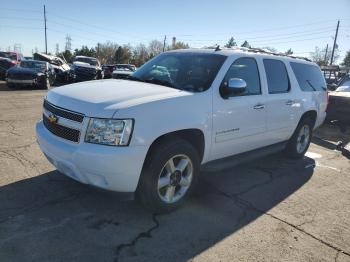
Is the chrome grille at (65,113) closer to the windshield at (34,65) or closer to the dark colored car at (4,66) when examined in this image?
the windshield at (34,65)

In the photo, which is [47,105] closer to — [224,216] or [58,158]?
[58,158]

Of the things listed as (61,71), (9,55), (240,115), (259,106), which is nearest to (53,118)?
(240,115)

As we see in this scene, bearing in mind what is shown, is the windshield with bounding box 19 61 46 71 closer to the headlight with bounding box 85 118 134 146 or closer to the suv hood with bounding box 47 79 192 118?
the suv hood with bounding box 47 79 192 118

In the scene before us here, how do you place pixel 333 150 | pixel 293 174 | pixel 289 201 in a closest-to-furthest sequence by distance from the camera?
pixel 289 201 < pixel 293 174 < pixel 333 150

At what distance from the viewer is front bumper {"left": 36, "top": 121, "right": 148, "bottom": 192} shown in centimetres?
336

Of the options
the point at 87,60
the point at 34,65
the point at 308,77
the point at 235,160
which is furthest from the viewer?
the point at 87,60

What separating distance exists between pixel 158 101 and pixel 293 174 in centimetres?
328

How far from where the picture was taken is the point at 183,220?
3943 mm

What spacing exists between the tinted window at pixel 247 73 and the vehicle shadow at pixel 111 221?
1404 mm

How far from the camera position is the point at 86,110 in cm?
348

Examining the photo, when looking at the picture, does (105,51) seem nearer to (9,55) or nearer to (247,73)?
Answer: (9,55)

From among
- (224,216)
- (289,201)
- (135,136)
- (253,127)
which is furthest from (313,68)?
(135,136)

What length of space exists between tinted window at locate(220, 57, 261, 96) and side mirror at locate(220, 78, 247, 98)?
0.70 feet

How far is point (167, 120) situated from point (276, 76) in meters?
2.66
